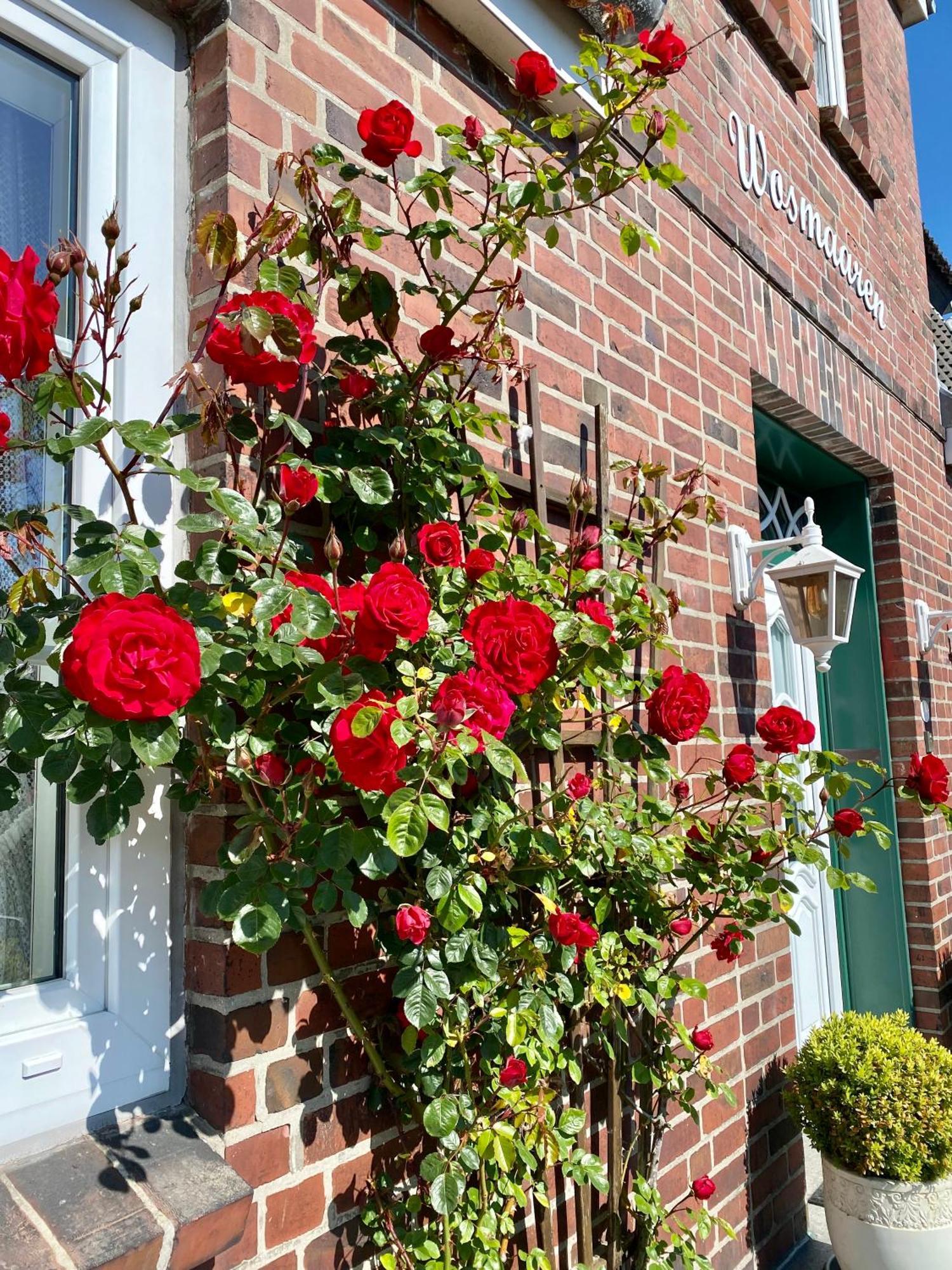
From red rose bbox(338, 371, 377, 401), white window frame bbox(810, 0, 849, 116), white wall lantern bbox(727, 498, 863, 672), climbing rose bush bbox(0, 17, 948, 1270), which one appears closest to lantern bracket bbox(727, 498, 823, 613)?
white wall lantern bbox(727, 498, 863, 672)

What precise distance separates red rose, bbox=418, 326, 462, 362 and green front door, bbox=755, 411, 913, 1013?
8.41 feet

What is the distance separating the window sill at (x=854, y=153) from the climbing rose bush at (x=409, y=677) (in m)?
2.58

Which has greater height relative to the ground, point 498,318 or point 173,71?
point 173,71

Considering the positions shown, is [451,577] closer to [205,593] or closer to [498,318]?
[205,593]

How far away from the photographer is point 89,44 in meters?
1.38

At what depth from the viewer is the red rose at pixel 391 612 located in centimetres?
105

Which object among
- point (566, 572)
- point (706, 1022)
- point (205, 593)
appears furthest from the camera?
point (706, 1022)

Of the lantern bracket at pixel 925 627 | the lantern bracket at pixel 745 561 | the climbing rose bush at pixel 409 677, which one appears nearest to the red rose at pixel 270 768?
the climbing rose bush at pixel 409 677

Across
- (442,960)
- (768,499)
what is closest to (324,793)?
(442,960)

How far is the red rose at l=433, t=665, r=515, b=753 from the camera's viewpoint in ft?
3.40

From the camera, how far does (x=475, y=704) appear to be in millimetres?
1090

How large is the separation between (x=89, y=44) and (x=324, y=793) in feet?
3.69

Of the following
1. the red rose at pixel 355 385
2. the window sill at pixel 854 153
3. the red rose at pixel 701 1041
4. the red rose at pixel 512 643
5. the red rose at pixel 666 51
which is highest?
the window sill at pixel 854 153

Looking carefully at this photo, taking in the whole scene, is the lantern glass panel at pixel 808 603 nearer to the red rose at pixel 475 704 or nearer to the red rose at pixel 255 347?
the red rose at pixel 475 704
